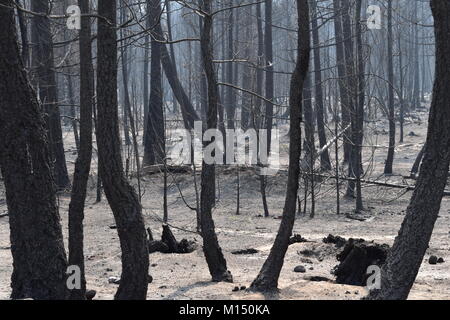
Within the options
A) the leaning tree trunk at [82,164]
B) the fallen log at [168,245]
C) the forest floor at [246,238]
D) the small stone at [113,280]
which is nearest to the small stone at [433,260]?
the forest floor at [246,238]

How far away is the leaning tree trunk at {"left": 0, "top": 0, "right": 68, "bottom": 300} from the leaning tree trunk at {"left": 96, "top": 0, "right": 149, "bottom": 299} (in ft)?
1.91

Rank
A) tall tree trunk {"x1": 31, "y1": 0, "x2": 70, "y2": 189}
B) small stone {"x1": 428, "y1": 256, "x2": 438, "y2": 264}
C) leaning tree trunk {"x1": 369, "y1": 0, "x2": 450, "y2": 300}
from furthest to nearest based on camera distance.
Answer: tall tree trunk {"x1": 31, "y1": 0, "x2": 70, "y2": 189} < small stone {"x1": 428, "y1": 256, "x2": 438, "y2": 264} < leaning tree trunk {"x1": 369, "y1": 0, "x2": 450, "y2": 300}

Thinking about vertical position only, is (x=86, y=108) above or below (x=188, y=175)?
above

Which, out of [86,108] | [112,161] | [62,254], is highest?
[86,108]

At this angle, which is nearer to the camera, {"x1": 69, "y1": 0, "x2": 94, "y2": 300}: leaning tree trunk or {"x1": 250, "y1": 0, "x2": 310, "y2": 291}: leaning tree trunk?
{"x1": 69, "y1": 0, "x2": 94, "y2": 300}: leaning tree trunk

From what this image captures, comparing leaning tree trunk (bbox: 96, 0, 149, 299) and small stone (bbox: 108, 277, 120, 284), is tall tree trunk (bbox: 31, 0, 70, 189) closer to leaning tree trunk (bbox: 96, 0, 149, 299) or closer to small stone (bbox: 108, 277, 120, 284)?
small stone (bbox: 108, 277, 120, 284)

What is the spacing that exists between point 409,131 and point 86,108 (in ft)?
105

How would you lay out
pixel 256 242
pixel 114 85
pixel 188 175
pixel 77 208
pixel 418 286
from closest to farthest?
pixel 114 85 → pixel 77 208 → pixel 418 286 → pixel 256 242 → pixel 188 175

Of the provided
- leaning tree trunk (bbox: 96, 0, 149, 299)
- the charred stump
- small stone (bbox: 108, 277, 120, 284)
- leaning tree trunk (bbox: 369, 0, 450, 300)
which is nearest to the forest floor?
small stone (bbox: 108, 277, 120, 284)

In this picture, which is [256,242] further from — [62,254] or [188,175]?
[188,175]

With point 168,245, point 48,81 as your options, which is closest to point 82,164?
point 168,245

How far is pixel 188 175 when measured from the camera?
810 inches

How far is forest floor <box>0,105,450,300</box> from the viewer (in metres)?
8.15

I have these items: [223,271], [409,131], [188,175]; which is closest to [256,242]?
[223,271]
